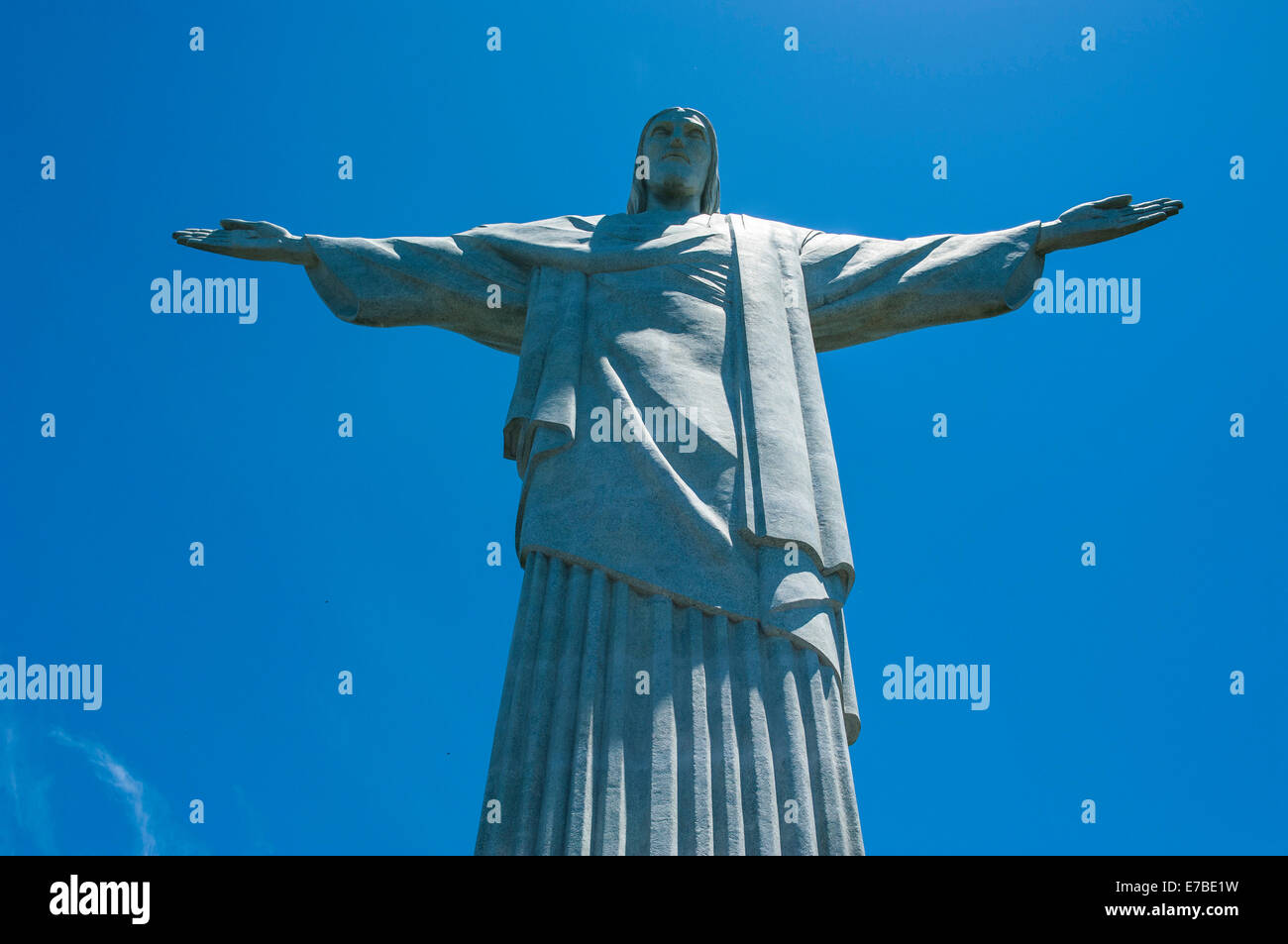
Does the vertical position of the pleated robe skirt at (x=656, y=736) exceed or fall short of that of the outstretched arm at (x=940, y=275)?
it falls short

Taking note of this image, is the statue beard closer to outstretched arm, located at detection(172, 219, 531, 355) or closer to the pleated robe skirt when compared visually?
outstretched arm, located at detection(172, 219, 531, 355)

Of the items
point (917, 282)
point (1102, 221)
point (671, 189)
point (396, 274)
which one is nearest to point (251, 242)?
point (396, 274)

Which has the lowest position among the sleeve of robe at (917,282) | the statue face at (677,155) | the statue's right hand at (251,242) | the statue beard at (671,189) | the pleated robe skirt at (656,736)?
the pleated robe skirt at (656,736)

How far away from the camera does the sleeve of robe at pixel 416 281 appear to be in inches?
613

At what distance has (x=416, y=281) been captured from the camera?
15648 mm

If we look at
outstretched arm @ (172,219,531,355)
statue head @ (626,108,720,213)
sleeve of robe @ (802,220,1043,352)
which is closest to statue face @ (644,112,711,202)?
statue head @ (626,108,720,213)

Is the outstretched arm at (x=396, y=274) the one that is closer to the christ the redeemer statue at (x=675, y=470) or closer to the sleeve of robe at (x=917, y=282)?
the christ the redeemer statue at (x=675, y=470)

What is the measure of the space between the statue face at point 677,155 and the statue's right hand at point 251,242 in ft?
11.1

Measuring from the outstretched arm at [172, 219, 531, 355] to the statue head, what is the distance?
5.32ft

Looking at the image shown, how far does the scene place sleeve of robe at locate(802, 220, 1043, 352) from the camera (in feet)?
50.9

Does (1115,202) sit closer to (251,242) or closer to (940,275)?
(940,275)

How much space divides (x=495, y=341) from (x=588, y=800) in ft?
18.2

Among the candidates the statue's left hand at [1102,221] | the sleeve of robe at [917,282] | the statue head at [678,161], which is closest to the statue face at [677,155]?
the statue head at [678,161]
